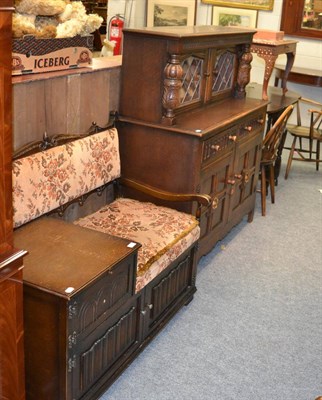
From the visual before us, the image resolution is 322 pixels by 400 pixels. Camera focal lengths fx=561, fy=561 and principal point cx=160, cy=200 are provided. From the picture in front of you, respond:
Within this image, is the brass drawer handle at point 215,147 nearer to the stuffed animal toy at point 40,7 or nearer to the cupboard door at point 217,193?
the cupboard door at point 217,193

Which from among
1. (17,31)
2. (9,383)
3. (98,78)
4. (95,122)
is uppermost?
(17,31)

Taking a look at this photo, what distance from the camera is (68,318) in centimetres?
217

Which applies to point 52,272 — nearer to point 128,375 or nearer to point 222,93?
point 128,375

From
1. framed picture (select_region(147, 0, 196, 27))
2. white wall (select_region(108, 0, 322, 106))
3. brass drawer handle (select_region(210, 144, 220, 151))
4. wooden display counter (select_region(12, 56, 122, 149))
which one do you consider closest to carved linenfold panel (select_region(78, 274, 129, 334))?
wooden display counter (select_region(12, 56, 122, 149))

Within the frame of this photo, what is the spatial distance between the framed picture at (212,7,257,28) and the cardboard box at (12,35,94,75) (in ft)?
16.7

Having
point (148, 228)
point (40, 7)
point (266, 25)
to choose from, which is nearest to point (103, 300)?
point (148, 228)

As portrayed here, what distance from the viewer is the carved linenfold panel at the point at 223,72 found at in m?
4.05

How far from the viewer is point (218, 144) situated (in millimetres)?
3641

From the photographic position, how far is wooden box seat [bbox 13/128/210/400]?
7.34 feet

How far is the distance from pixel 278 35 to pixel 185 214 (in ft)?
8.38

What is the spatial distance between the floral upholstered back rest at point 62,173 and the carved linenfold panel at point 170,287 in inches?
26.4

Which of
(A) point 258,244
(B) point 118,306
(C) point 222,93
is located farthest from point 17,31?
(A) point 258,244

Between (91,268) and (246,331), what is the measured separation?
1.30 metres

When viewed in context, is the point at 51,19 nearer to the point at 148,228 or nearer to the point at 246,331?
the point at 148,228
